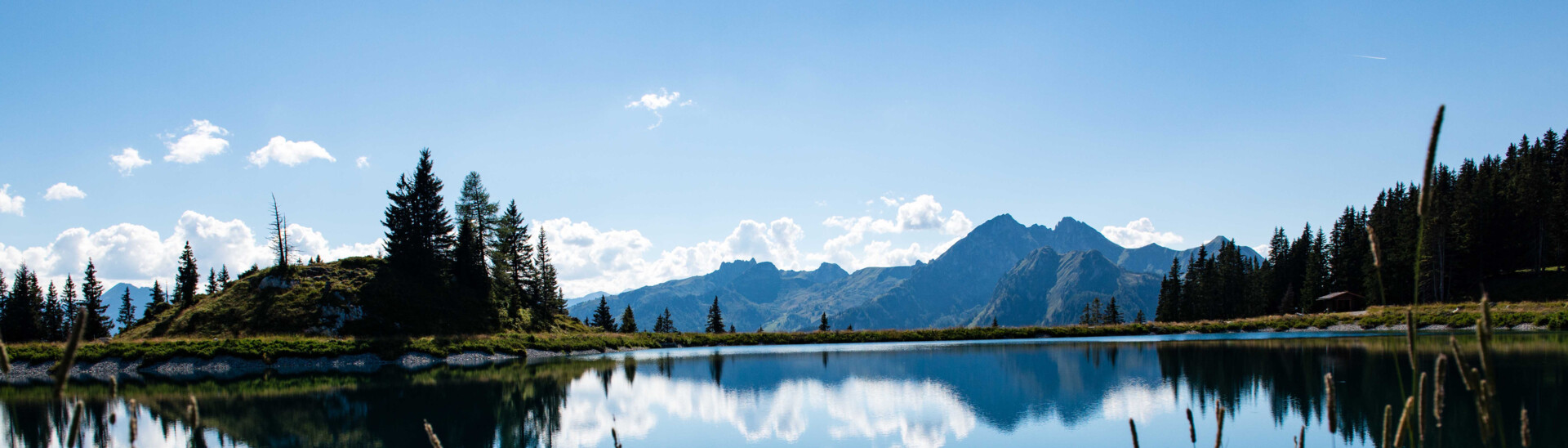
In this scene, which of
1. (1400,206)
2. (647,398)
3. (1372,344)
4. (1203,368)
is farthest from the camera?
(1400,206)

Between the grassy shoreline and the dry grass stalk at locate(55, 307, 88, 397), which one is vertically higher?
the dry grass stalk at locate(55, 307, 88, 397)

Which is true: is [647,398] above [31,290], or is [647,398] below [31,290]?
below

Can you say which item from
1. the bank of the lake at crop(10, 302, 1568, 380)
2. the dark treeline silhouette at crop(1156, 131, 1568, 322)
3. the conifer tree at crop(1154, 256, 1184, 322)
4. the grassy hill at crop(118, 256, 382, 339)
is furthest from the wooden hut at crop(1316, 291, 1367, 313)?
the grassy hill at crop(118, 256, 382, 339)

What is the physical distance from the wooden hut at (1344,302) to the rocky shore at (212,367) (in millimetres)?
92884

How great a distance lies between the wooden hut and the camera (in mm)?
87875

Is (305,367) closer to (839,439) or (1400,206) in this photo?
(839,439)

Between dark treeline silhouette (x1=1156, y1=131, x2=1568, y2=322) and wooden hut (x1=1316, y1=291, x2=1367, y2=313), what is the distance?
5.05 ft

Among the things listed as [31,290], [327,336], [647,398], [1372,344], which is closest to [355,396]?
[647,398]

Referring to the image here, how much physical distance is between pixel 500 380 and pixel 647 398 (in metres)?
12.5

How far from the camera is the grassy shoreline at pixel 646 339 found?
170 feet

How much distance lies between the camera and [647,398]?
103ft

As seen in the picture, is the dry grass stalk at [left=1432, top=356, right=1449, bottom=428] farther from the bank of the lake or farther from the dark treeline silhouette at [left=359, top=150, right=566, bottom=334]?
the dark treeline silhouette at [left=359, top=150, right=566, bottom=334]

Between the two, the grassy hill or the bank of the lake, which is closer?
the bank of the lake

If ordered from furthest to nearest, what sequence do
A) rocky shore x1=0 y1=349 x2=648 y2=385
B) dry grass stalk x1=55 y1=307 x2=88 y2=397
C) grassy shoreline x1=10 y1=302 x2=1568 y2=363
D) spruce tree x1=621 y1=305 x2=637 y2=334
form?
1. spruce tree x1=621 y1=305 x2=637 y2=334
2. grassy shoreline x1=10 y1=302 x2=1568 y2=363
3. rocky shore x1=0 y1=349 x2=648 y2=385
4. dry grass stalk x1=55 y1=307 x2=88 y2=397
